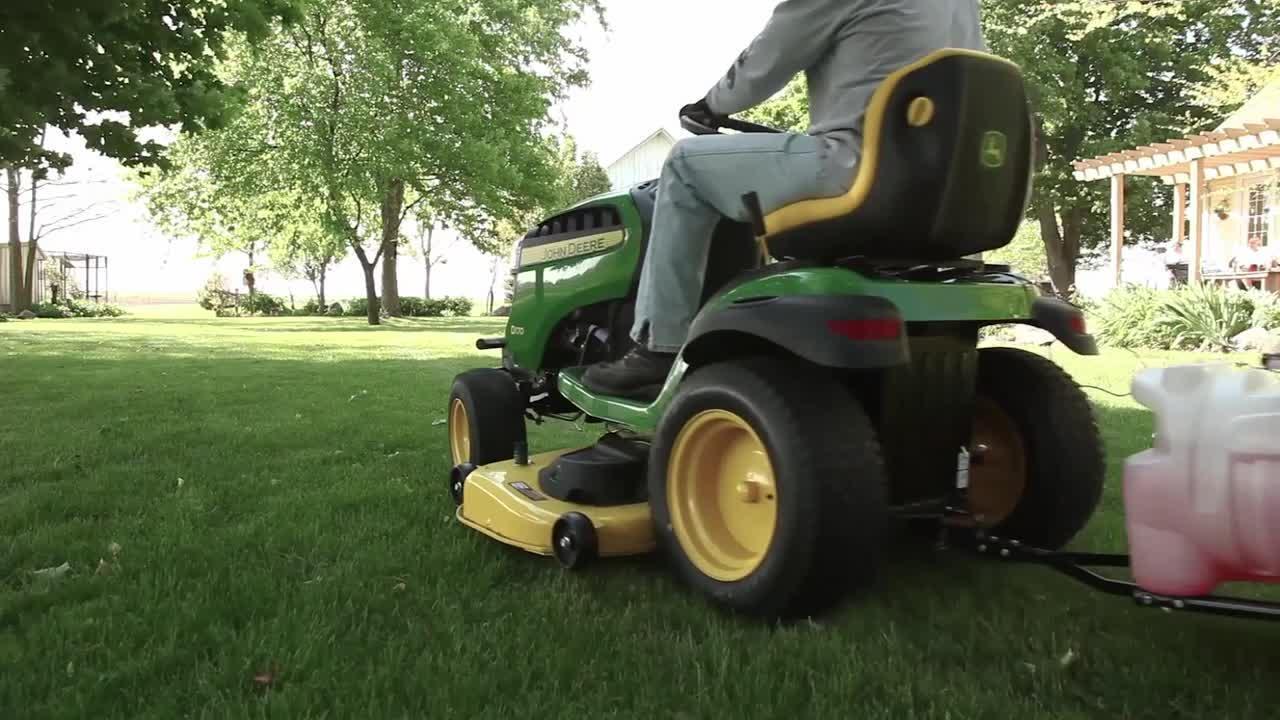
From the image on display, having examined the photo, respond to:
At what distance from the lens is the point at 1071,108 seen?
26078 millimetres

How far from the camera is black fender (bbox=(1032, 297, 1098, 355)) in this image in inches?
91.8

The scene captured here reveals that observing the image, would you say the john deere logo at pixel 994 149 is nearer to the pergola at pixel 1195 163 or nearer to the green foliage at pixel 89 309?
the pergola at pixel 1195 163

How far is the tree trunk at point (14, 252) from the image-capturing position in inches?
1025

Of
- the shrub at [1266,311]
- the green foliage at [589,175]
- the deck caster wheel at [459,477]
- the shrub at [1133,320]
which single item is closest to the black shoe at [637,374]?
the deck caster wheel at [459,477]

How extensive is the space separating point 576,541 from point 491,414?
1179 mm

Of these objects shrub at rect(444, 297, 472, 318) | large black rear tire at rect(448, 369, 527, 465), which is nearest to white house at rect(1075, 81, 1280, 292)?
large black rear tire at rect(448, 369, 527, 465)

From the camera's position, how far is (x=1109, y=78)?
85.9ft

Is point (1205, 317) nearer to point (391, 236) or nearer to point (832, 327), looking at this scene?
point (832, 327)

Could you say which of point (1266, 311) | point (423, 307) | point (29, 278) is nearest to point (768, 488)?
point (1266, 311)

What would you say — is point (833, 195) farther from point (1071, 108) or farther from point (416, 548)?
point (1071, 108)

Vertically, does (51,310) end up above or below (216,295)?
below

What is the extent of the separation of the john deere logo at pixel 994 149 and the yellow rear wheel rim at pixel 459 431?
232 centimetres

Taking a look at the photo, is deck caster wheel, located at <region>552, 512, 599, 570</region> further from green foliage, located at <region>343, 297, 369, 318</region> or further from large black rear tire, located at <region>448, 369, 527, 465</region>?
green foliage, located at <region>343, 297, 369, 318</region>

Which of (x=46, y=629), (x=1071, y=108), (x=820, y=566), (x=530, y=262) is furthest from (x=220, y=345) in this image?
(x=1071, y=108)
